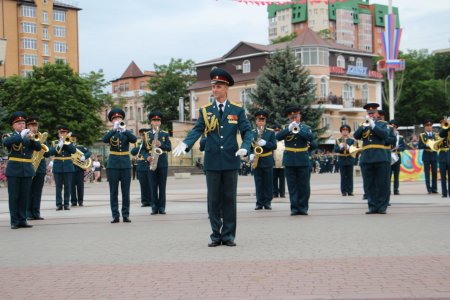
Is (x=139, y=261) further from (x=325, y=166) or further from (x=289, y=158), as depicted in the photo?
(x=325, y=166)

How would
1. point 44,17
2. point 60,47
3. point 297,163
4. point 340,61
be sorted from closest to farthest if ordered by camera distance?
1. point 297,163
2. point 340,61
3. point 44,17
4. point 60,47

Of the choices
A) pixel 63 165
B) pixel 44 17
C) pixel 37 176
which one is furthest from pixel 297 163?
pixel 44 17

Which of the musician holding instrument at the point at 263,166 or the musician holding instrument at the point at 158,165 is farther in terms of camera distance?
the musician holding instrument at the point at 263,166

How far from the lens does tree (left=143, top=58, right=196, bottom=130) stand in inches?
3969

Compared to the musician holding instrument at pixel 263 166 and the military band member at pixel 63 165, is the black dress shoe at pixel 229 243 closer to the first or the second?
the musician holding instrument at pixel 263 166

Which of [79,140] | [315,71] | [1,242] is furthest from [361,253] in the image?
[315,71]

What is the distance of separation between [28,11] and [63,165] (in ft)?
309

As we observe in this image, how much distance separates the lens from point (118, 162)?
50.6ft

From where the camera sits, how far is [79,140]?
73.0m

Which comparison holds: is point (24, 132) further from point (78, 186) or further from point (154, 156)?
point (78, 186)

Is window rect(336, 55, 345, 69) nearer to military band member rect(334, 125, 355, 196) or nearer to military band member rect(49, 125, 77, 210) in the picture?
military band member rect(334, 125, 355, 196)

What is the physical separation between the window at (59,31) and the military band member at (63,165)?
97.1 meters

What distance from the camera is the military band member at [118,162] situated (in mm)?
15172

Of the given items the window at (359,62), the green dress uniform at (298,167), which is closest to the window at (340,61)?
the window at (359,62)
